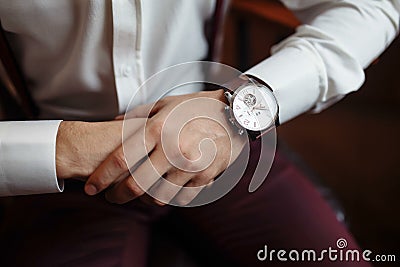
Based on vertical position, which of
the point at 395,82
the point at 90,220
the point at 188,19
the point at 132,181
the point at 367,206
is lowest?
the point at 367,206

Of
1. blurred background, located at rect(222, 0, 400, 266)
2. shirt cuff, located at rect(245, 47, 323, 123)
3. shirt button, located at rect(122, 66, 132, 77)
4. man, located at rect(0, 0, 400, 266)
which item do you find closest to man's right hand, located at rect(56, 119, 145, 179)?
man, located at rect(0, 0, 400, 266)

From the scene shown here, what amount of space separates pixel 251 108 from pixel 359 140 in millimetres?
888

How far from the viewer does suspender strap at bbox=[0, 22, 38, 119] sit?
691 millimetres

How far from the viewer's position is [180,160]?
2.08ft

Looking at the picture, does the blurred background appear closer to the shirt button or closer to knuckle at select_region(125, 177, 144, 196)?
the shirt button

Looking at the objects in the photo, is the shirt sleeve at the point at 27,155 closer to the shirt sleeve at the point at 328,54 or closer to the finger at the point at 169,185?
the finger at the point at 169,185

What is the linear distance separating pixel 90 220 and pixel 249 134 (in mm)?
255

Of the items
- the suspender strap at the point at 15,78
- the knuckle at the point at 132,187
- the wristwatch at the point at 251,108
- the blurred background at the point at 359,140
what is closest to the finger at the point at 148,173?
the knuckle at the point at 132,187

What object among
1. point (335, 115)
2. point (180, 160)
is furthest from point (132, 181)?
point (335, 115)

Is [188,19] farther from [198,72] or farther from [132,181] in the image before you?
[132,181]

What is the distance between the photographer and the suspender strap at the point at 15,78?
69 cm

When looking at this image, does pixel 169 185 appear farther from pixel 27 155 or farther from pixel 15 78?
pixel 15 78

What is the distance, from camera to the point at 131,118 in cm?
67

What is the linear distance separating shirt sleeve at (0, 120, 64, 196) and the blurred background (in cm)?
76
